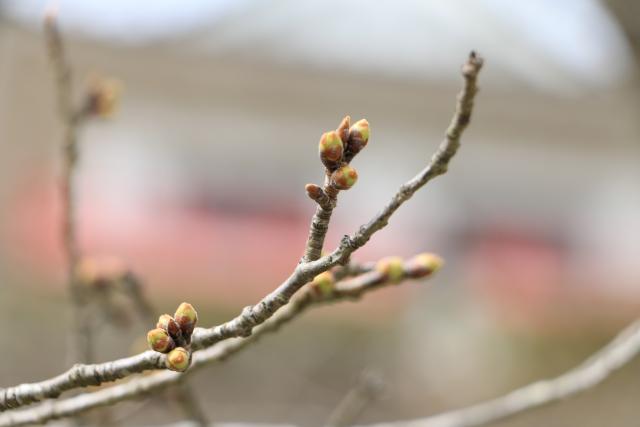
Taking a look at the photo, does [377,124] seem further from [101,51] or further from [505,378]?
[505,378]

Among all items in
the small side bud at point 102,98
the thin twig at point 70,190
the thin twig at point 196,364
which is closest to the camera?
the thin twig at point 196,364

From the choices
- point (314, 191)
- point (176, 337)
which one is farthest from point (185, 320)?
point (314, 191)

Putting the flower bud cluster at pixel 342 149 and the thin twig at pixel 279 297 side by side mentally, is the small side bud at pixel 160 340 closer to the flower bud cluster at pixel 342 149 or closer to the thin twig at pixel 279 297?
the thin twig at pixel 279 297

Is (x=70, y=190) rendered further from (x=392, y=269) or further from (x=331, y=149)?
(x=331, y=149)

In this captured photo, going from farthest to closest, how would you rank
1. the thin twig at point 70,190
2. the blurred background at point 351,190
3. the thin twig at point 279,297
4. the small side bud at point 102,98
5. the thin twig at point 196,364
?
the blurred background at point 351,190 → the small side bud at point 102,98 → the thin twig at point 70,190 → the thin twig at point 196,364 → the thin twig at point 279,297

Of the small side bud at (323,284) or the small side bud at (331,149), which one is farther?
the small side bud at (323,284)

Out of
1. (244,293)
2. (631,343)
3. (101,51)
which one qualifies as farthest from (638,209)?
(631,343)

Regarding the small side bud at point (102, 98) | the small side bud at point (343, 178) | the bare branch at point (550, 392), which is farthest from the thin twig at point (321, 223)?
the small side bud at point (102, 98)

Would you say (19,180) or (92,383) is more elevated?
(19,180)
